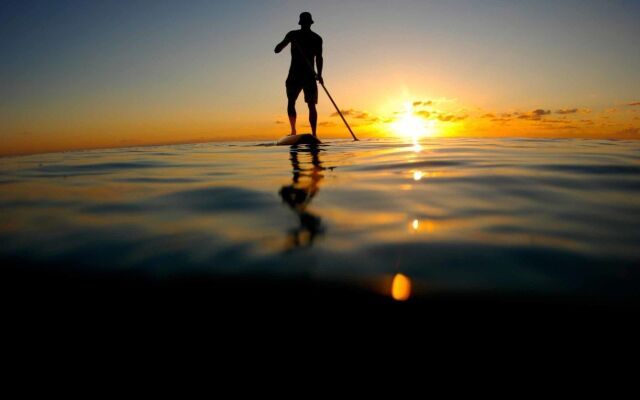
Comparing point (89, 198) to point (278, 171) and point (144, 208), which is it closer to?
point (144, 208)

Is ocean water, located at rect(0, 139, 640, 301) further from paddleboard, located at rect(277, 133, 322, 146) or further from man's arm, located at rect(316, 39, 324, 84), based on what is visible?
man's arm, located at rect(316, 39, 324, 84)

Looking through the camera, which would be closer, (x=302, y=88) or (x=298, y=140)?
(x=298, y=140)

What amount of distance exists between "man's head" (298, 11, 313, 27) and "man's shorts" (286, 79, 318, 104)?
1.23 metres

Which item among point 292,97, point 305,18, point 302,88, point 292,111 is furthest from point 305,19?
point 292,111

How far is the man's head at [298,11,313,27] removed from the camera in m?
7.73

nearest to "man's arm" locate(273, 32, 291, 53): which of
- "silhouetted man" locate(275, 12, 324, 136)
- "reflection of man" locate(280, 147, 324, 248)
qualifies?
"silhouetted man" locate(275, 12, 324, 136)

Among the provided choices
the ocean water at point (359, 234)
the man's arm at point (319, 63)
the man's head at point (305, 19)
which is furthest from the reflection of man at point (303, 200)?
the man's head at point (305, 19)

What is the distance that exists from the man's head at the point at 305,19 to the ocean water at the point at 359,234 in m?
6.60

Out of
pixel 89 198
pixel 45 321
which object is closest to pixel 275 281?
pixel 45 321

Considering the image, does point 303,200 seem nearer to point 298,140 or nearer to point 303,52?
point 298,140

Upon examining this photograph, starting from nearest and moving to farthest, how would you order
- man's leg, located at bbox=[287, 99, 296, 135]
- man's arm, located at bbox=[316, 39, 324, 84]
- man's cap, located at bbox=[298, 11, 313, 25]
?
man's cap, located at bbox=[298, 11, 313, 25]
man's arm, located at bbox=[316, 39, 324, 84]
man's leg, located at bbox=[287, 99, 296, 135]

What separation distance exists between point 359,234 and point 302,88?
7619mm

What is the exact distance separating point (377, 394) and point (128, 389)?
451mm

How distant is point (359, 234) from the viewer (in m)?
1.30
